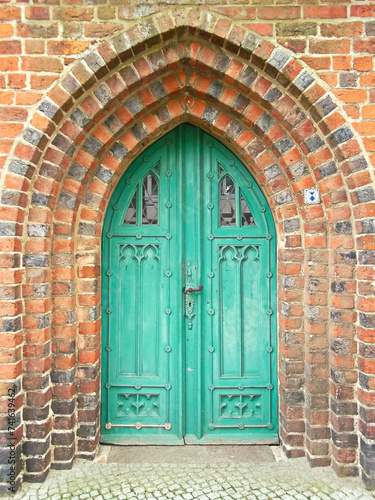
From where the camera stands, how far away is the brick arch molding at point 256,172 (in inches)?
105

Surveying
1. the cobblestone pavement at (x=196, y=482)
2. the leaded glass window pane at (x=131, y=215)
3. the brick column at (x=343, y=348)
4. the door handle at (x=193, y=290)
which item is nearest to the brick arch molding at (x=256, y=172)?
the brick column at (x=343, y=348)

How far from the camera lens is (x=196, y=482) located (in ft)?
9.05

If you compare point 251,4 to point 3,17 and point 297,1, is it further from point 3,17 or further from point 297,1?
point 3,17

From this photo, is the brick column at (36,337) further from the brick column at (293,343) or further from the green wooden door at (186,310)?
the brick column at (293,343)

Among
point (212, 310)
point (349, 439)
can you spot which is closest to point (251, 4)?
point (212, 310)

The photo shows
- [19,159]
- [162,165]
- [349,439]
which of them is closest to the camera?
[19,159]

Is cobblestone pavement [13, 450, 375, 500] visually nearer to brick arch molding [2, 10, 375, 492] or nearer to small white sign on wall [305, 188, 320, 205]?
brick arch molding [2, 10, 375, 492]

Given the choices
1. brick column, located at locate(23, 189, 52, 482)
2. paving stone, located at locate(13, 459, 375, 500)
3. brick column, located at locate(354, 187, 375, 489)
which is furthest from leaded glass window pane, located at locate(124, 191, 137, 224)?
paving stone, located at locate(13, 459, 375, 500)

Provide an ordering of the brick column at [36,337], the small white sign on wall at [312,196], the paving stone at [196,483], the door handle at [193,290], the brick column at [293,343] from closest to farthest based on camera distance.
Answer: the paving stone at [196,483], the brick column at [36,337], the small white sign on wall at [312,196], the brick column at [293,343], the door handle at [193,290]

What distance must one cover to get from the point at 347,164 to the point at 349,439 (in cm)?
192

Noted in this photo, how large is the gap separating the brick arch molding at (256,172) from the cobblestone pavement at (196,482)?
0.11 meters

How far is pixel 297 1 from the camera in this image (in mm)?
2727

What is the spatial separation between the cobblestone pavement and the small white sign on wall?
76.4 inches

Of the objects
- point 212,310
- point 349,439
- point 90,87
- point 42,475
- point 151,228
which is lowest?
point 42,475
